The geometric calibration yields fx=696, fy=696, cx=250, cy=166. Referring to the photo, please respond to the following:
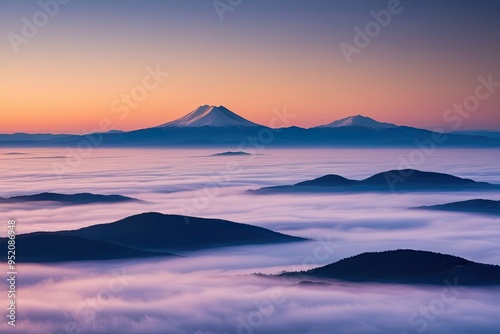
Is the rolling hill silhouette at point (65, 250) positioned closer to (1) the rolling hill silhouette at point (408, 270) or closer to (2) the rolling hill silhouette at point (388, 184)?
(1) the rolling hill silhouette at point (408, 270)

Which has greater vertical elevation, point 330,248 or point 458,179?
point 458,179

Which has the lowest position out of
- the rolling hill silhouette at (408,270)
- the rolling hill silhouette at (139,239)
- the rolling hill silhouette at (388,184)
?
the rolling hill silhouette at (408,270)

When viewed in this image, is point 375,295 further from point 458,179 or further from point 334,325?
point 458,179

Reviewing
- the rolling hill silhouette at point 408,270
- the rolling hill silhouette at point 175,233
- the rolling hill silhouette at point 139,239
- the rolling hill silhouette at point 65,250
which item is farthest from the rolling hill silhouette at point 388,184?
the rolling hill silhouette at point 408,270

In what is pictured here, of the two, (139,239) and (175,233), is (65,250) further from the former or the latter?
(175,233)

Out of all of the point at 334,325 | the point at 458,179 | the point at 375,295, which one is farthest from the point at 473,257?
the point at 458,179
